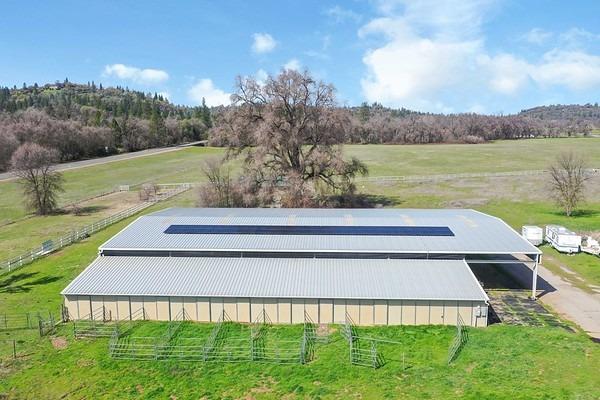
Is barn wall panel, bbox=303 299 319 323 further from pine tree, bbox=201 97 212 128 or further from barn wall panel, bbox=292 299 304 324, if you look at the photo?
pine tree, bbox=201 97 212 128

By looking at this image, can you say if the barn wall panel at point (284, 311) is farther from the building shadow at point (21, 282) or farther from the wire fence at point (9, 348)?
the building shadow at point (21, 282)

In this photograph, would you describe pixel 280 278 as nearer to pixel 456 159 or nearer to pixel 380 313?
pixel 380 313

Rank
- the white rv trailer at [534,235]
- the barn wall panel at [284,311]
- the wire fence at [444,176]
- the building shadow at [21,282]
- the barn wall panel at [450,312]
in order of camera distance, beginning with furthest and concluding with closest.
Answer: the wire fence at [444,176] < the white rv trailer at [534,235] < the building shadow at [21,282] < the barn wall panel at [284,311] < the barn wall panel at [450,312]

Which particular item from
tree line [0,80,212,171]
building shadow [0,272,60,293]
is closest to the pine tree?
tree line [0,80,212,171]

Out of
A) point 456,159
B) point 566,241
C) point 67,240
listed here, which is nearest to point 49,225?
point 67,240

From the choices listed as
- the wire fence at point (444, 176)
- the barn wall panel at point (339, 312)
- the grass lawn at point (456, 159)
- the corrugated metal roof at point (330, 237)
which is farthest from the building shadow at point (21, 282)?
the grass lawn at point (456, 159)

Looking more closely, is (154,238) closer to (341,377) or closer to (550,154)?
(341,377)
